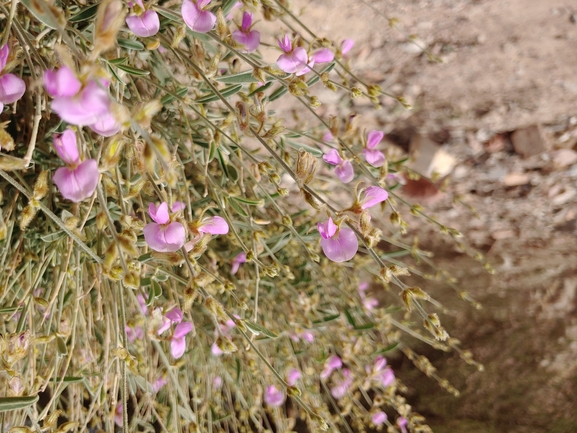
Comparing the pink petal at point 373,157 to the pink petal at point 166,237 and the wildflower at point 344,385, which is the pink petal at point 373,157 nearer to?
the pink petal at point 166,237

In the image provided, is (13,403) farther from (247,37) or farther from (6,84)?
(247,37)

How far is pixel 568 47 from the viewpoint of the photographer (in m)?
1.00

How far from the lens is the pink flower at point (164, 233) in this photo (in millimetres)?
369

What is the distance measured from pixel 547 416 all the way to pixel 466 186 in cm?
57

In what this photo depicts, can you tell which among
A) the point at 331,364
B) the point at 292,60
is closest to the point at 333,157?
the point at 292,60

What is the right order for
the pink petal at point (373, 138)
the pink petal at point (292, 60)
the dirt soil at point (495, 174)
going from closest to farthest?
the pink petal at point (292, 60), the pink petal at point (373, 138), the dirt soil at point (495, 174)

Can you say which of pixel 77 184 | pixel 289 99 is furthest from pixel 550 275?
pixel 77 184

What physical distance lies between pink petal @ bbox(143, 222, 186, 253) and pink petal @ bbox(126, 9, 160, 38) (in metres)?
0.18

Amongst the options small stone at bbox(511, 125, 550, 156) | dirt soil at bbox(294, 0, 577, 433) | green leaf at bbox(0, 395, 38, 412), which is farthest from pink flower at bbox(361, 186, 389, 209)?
small stone at bbox(511, 125, 550, 156)

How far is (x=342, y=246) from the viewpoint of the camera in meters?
0.40

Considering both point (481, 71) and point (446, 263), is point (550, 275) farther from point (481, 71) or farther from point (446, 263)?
point (481, 71)

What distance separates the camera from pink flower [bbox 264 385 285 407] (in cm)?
83

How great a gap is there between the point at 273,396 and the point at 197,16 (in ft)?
2.23

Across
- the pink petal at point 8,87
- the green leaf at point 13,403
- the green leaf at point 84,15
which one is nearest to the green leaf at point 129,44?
the green leaf at point 84,15
